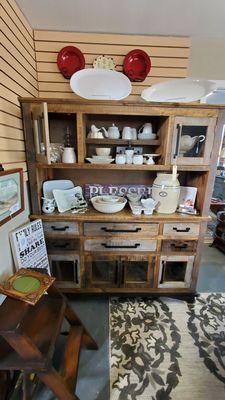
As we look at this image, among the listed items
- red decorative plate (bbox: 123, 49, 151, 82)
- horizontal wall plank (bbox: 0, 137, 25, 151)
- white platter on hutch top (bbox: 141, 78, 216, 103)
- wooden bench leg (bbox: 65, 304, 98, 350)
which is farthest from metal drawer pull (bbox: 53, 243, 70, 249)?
red decorative plate (bbox: 123, 49, 151, 82)

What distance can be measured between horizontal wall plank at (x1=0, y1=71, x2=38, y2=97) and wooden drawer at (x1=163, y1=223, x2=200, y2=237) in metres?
1.55

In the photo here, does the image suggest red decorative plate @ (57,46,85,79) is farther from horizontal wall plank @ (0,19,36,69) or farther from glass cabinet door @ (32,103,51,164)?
glass cabinet door @ (32,103,51,164)

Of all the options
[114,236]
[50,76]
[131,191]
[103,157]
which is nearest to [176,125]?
[103,157]

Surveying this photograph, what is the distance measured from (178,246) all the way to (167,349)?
78cm

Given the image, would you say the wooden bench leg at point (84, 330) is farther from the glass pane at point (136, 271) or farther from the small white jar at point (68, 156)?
the small white jar at point (68, 156)

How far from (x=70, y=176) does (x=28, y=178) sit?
0.48 m

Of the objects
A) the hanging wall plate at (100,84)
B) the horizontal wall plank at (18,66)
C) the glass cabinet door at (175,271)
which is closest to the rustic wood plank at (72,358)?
the glass cabinet door at (175,271)

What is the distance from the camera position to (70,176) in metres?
1.99

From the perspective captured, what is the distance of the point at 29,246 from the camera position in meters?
1.50

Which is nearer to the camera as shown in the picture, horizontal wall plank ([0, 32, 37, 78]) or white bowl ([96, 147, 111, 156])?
horizontal wall plank ([0, 32, 37, 78])

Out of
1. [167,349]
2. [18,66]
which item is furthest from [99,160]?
[167,349]

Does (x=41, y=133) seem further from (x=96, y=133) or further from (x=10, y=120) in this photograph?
(x=96, y=133)

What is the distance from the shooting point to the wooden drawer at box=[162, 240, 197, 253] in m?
1.74

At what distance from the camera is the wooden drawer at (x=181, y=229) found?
1.70m
